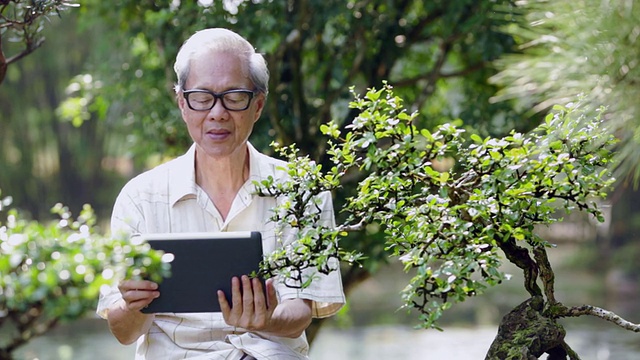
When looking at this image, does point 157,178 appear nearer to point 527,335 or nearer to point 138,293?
point 138,293

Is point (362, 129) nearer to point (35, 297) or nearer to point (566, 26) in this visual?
point (35, 297)

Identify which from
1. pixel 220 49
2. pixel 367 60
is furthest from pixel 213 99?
pixel 367 60

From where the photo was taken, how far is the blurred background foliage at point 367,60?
3268 millimetres

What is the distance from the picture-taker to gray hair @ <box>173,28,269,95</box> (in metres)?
2.14

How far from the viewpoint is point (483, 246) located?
1664 millimetres

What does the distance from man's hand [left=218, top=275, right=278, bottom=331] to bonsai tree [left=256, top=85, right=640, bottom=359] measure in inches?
1.8

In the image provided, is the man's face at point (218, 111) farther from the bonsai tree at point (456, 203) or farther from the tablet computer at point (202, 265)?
the tablet computer at point (202, 265)

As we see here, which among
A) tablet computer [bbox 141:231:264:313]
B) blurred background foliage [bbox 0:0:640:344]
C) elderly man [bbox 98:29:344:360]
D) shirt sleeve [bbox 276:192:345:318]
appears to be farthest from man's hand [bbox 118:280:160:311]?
blurred background foliage [bbox 0:0:640:344]

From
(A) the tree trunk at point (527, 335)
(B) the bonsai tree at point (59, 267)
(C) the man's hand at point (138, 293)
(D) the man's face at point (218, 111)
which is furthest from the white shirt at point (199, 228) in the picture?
(B) the bonsai tree at point (59, 267)

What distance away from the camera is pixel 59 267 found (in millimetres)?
1186

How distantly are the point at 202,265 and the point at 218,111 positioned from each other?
1.41ft

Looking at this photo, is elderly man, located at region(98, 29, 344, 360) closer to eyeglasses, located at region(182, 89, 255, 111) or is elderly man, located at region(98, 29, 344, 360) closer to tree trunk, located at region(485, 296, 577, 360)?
eyeglasses, located at region(182, 89, 255, 111)

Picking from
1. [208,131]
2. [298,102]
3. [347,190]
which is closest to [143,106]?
[298,102]

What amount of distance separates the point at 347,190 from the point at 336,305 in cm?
191
